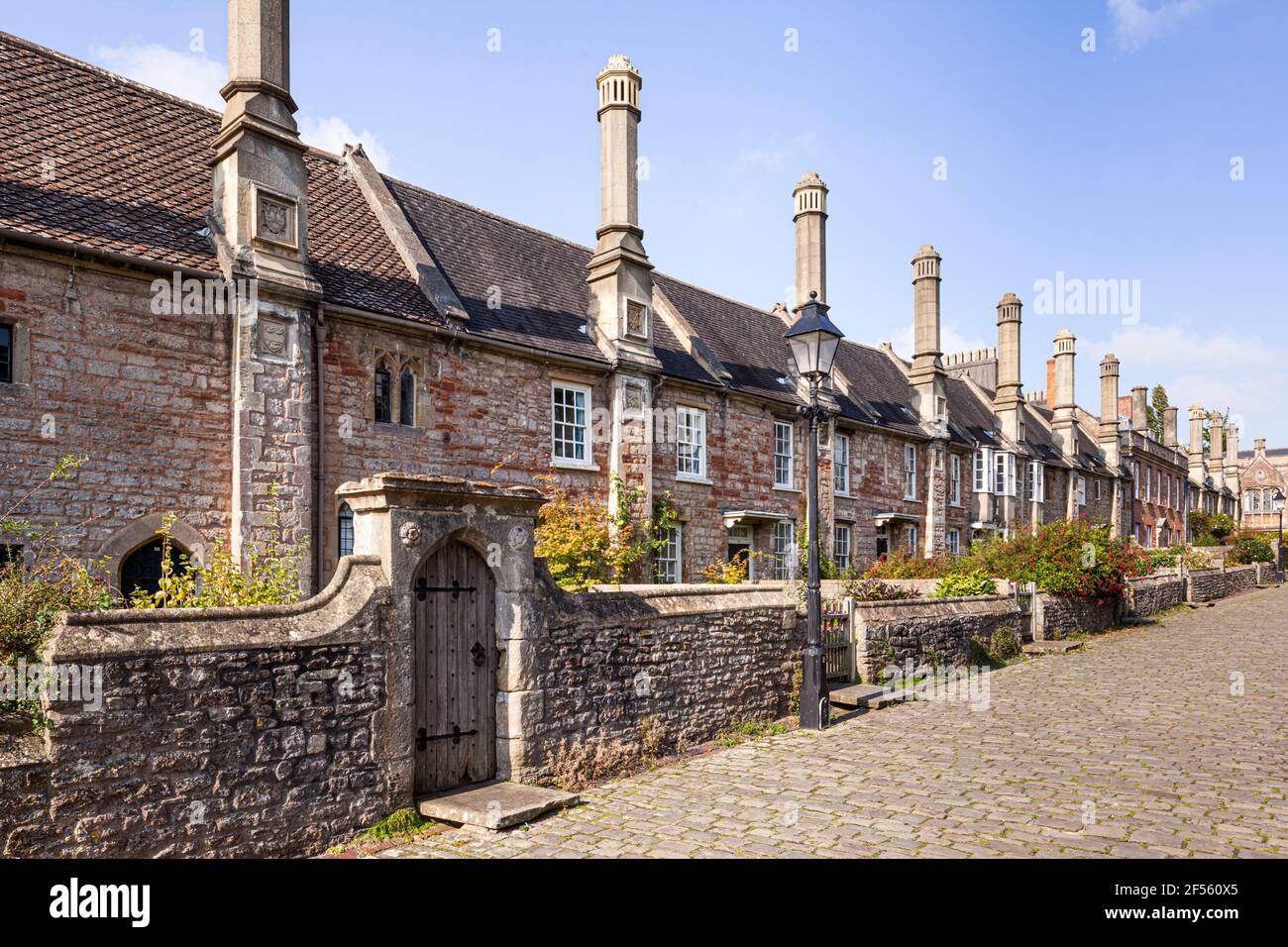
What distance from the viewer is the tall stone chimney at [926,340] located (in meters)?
28.4

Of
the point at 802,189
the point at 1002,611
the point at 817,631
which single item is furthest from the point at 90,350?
the point at 802,189

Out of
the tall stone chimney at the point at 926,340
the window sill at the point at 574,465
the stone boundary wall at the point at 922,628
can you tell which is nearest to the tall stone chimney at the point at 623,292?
the window sill at the point at 574,465

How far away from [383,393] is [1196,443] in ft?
214

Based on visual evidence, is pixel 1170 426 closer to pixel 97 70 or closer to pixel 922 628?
pixel 922 628

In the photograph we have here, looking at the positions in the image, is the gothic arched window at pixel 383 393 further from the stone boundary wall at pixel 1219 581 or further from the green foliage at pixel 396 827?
the stone boundary wall at pixel 1219 581

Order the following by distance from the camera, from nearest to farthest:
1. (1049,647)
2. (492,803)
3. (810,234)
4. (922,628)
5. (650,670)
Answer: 1. (492,803)
2. (650,670)
3. (922,628)
4. (1049,647)
5. (810,234)

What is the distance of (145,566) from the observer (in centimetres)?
1136

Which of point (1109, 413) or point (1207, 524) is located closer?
point (1109, 413)

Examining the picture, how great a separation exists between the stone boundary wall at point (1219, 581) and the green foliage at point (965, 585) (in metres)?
16.3

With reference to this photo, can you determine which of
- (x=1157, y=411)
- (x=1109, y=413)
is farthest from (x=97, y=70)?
(x=1157, y=411)

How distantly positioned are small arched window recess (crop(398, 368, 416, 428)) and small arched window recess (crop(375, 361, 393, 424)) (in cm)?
19

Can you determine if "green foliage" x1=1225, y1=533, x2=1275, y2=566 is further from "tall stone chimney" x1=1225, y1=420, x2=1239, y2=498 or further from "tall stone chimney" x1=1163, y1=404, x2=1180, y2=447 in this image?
"tall stone chimney" x1=1225, y1=420, x2=1239, y2=498

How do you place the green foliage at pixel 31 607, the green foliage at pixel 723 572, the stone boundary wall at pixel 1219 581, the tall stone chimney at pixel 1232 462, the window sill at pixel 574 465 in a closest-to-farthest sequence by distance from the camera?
the green foliage at pixel 31 607
the window sill at pixel 574 465
the green foliage at pixel 723 572
the stone boundary wall at pixel 1219 581
the tall stone chimney at pixel 1232 462

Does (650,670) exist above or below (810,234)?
below
